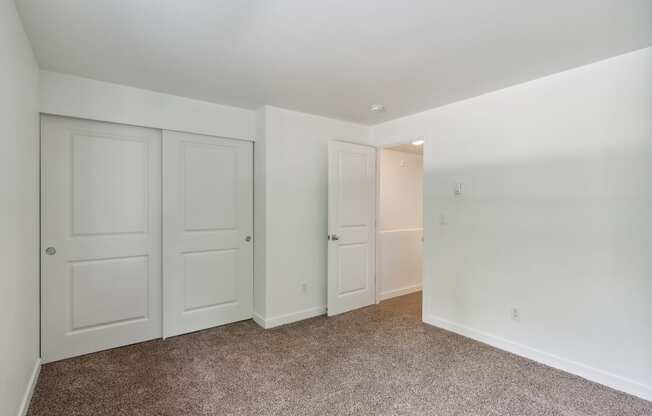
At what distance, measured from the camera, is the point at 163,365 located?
Answer: 99.2 inches

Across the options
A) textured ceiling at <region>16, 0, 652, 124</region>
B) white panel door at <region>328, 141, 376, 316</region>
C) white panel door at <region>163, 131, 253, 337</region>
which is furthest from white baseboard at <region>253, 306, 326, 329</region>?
textured ceiling at <region>16, 0, 652, 124</region>

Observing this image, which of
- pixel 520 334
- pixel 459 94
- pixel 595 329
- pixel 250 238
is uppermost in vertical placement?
pixel 459 94

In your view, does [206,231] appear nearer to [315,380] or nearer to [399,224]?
[315,380]

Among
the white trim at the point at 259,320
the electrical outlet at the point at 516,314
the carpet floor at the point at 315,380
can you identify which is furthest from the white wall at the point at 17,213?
the electrical outlet at the point at 516,314

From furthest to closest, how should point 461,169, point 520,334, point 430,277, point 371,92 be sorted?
point 430,277 → point 461,169 → point 371,92 → point 520,334

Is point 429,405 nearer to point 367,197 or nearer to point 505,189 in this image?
point 505,189

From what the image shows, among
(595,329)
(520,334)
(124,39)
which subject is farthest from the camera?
(520,334)

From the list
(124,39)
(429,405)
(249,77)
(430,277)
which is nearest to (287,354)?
(429,405)

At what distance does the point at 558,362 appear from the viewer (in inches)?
97.0

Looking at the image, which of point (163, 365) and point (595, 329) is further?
point (163, 365)

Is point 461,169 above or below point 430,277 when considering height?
above

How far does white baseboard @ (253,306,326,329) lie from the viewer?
331 cm

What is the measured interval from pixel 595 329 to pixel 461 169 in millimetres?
1586

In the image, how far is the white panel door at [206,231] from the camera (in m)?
3.06
